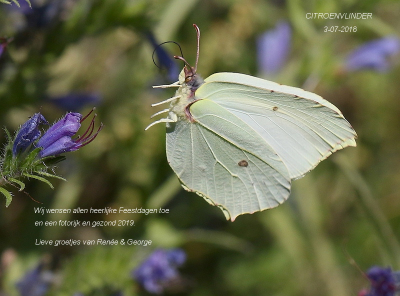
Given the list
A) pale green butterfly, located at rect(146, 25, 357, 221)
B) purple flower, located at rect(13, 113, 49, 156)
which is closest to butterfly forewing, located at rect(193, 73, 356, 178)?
pale green butterfly, located at rect(146, 25, 357, 221)

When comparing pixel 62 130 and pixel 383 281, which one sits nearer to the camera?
pixel 62 130

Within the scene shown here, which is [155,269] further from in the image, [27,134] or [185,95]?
[27,134]

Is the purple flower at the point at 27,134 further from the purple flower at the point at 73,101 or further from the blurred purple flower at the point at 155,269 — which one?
the blurred purple flower at the point at 155,269

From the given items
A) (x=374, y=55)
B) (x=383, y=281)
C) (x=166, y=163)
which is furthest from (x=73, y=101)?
(x=374, y=55)

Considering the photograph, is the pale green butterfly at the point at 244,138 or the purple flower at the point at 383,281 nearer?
the purple flower at the point at 383,281

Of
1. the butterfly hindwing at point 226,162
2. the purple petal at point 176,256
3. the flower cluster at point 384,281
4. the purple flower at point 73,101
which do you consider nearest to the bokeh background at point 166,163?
the purple flower at point 73,101

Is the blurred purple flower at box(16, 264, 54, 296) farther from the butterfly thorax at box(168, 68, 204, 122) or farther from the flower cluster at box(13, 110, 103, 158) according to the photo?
the butterfly thorax at box(168, 68, 204, 122)
